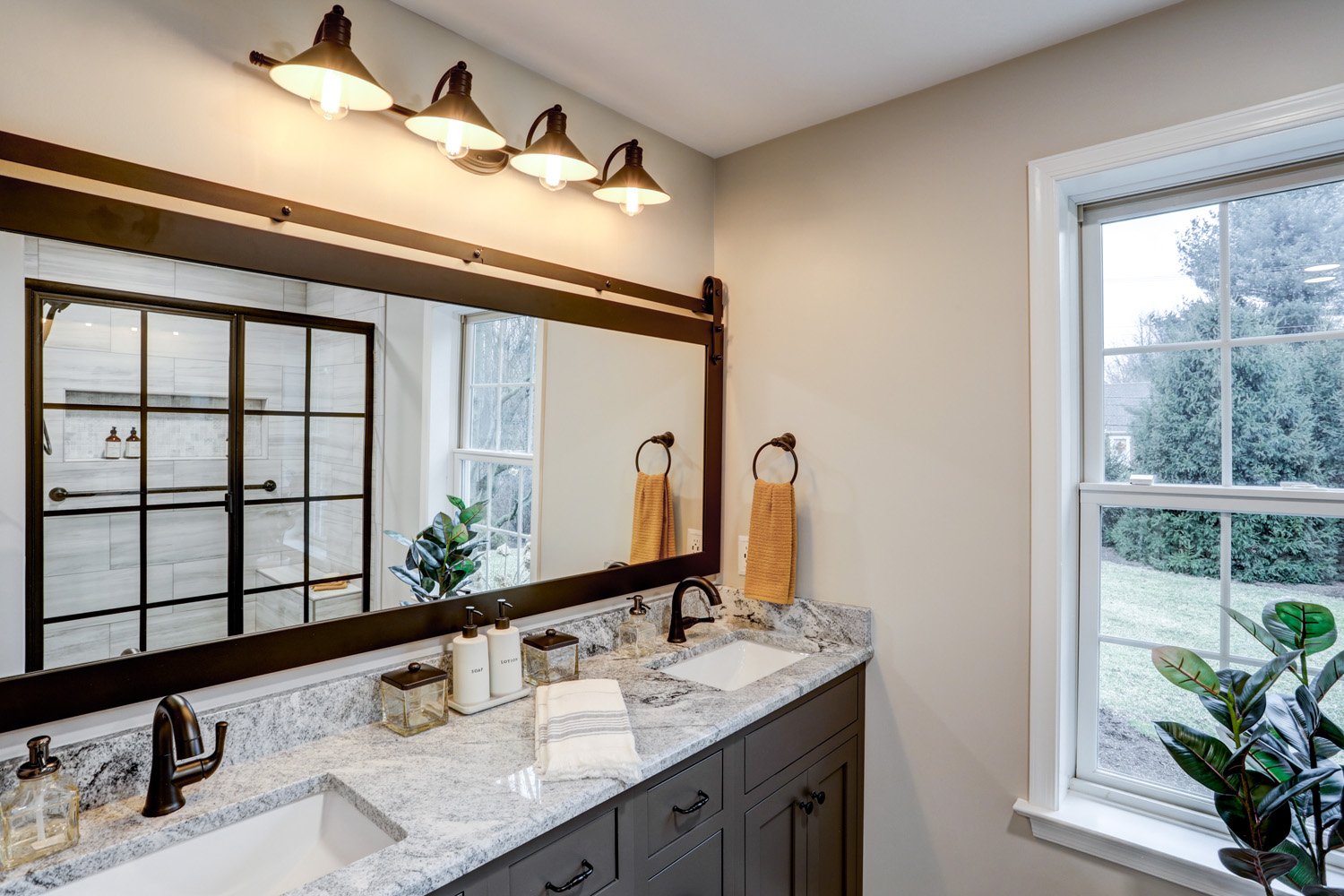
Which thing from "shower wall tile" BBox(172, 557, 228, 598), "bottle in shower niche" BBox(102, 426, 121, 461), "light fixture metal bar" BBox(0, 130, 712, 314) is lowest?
"shower wall tile" BBox(172, 557, 228, 598)

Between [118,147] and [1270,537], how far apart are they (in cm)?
245

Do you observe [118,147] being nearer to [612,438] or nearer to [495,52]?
[495,52]

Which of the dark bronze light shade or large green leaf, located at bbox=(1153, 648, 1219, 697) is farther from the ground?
the dark bronze light shade

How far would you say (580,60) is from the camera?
1.75 metres

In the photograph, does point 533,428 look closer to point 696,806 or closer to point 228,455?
point 228,455

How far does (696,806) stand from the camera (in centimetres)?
144

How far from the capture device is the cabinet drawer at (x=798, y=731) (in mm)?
1604

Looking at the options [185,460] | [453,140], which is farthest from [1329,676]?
[185,460]

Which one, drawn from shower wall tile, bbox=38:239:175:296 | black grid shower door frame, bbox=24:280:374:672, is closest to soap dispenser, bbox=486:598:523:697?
black grid shower door frame, bbox=24:280:374:672

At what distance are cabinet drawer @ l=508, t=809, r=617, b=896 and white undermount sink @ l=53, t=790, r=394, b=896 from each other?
0.23m

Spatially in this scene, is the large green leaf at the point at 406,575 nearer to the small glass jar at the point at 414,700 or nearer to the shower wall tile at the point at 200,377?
the small glass jar at the point at 414,700

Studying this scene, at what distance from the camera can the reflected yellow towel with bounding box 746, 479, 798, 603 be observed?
2.12 meters

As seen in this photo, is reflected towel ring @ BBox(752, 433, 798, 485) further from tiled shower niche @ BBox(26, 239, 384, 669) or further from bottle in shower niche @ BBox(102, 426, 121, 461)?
bottle in shower niche @ BBox(102, 426, 121, 461)

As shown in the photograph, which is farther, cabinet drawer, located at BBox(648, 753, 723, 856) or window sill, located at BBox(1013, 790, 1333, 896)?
window sill, located at BBox(1013, 790, 1333, 896)
